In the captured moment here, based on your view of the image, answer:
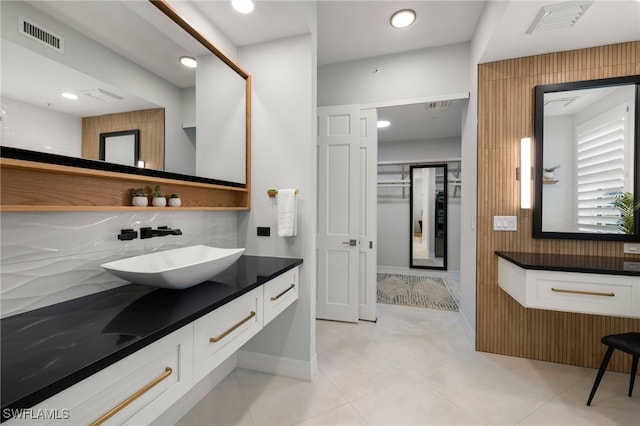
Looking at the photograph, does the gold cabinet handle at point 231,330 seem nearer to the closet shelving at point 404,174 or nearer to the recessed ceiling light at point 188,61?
the recessed ceiling light at point 188,61

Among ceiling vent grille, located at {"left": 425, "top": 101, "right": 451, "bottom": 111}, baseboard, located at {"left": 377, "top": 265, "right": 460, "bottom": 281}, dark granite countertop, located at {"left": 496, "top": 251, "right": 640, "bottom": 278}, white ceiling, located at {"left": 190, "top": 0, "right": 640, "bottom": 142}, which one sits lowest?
baseboard, located at {"left": 377, "top": 265, "right": 460, "bottom": 281}

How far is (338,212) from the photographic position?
2943mm

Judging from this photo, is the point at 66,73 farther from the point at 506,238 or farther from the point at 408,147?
the point at 408,147

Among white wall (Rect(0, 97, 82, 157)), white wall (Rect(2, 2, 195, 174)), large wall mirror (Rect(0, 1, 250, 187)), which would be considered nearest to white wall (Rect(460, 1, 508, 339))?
large wall mirror (Rect(0, 1, 250, 187))

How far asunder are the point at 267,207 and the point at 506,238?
2.03 metres

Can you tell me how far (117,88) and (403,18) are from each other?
222cm

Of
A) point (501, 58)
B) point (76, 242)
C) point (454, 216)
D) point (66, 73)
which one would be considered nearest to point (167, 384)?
point (76, 242)

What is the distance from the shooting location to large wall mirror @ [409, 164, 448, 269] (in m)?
4.68

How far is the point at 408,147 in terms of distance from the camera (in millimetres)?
4789

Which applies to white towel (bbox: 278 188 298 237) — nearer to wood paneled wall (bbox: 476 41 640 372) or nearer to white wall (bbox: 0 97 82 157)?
white wall (bbox: 0 97 82 157)

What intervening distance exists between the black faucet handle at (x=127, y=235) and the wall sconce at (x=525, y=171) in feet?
8.90

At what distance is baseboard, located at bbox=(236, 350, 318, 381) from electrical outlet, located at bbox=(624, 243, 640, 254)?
250 cm

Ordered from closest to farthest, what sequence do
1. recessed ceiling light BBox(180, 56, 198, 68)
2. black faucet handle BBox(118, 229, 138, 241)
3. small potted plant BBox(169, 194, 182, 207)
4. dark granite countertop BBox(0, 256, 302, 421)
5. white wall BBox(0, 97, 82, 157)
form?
dark granite countertop BBox(0, 256, 302, 421), white wall BBox(0, 97, 82, 157), black faucet handle BBox(118, 229, 138, 241), small potted plant BBox(169, 194, 182, 207), recessed ceiling light BBox(180, 56, 198, 68)

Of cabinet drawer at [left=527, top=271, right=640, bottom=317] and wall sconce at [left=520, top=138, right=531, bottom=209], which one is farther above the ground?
wall sconce at [left=520, top=138, right=531, bottom=209]
